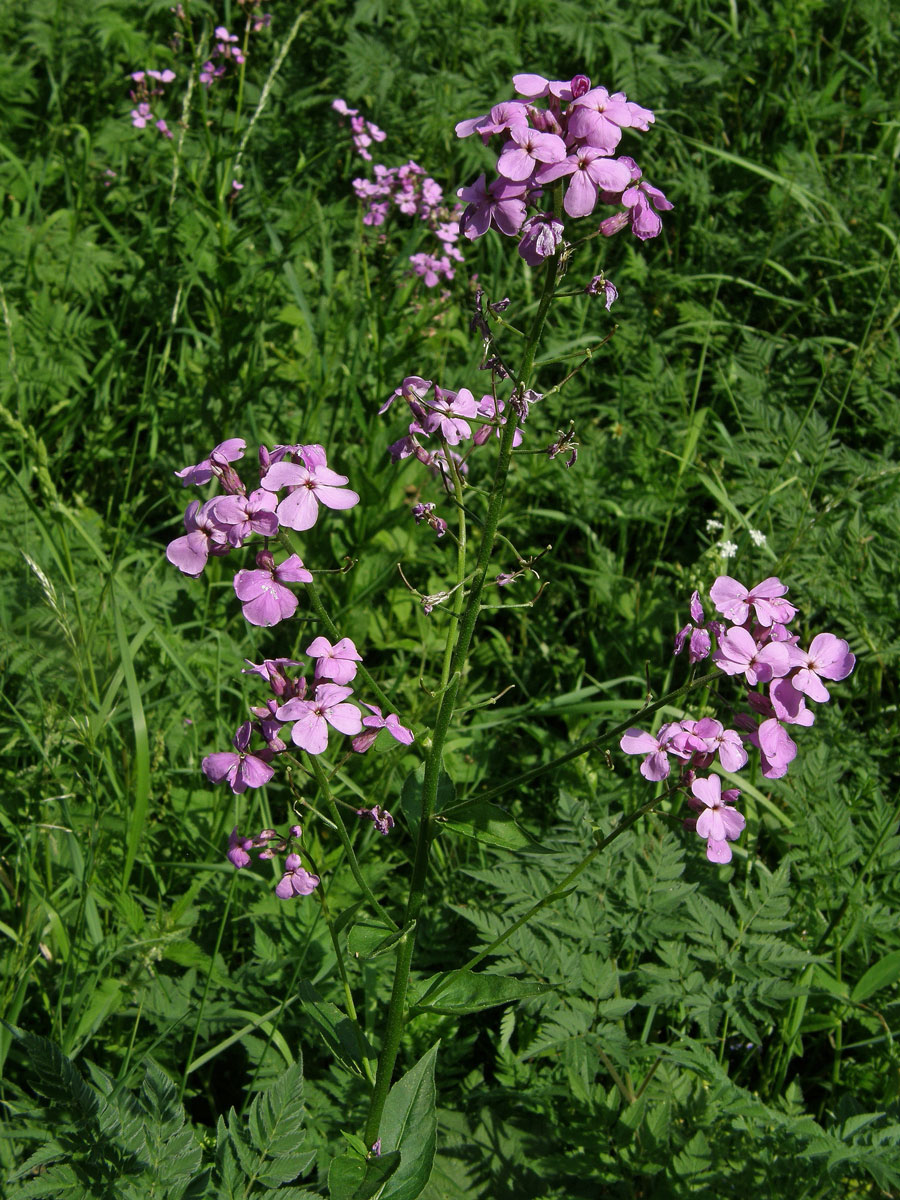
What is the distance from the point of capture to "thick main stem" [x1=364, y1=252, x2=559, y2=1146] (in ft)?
4.91

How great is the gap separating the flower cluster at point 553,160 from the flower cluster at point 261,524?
48 centimetres

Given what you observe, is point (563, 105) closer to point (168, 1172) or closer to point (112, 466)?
point (168, 1172)

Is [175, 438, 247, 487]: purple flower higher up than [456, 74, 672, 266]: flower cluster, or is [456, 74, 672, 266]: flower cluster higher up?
[456, 74, 672, 266]: flower cluster

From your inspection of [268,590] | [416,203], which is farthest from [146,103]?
[268,590]

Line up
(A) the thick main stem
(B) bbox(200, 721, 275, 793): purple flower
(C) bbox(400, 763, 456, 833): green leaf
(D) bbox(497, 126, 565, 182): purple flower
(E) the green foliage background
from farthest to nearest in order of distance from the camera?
1. (E) the green foliage background
2. (C) bbox(400, 763, 456, 833): green leaf
3. (B) bbox(200, 721, 275, 793): purple flower
4. (A) the thick main stem
5. (D) bbox(497, 126, 565, 182): purple flower

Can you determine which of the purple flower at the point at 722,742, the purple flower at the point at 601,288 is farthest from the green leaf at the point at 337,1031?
the purple flower at the point at 601,288

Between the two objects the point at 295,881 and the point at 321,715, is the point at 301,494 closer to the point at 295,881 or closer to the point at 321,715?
the point at 321,715

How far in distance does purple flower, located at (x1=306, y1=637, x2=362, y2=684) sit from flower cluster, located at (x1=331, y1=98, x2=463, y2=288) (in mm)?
2554

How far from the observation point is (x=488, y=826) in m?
1.69

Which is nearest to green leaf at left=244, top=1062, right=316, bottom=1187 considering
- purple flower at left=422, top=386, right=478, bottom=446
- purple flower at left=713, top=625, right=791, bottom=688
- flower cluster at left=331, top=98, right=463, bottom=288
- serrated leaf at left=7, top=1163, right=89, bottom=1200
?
serrated leaf at left=7, top=1163, right=89, bottom=1200

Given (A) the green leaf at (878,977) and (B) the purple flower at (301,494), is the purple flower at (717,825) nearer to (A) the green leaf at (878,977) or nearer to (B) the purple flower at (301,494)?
(B) the purple flower at (301,494)

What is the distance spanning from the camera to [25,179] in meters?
3.97

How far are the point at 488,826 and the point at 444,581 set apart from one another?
5.86 feet

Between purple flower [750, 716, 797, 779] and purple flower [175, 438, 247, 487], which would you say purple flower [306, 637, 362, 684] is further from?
purple flower [750, 716, 797, 779]
